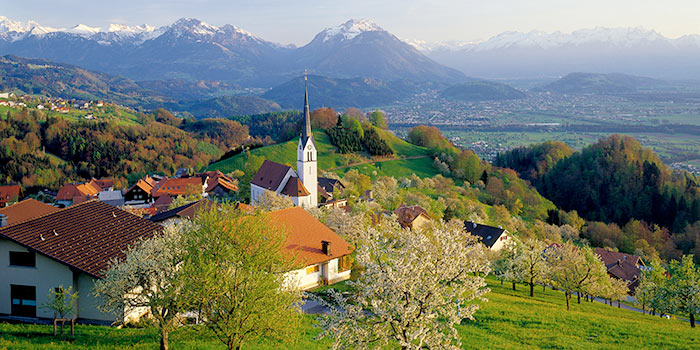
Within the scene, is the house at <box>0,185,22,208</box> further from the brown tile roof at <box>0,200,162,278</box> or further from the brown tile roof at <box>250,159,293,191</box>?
the brown tile roof at <box>0,200,162,278</box>

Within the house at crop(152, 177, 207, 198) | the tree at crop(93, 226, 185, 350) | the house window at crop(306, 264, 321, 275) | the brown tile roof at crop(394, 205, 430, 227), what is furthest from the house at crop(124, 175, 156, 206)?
the tree at crop(93, 226, 185, 350)

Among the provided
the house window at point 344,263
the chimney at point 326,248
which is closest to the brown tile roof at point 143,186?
the house window at point 344,263

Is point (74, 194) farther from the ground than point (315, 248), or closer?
closer

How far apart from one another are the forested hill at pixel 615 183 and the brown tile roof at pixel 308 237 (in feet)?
309

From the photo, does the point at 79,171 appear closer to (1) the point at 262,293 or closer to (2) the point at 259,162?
(2) the point at 259,162

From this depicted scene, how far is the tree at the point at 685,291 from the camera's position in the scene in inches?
1270

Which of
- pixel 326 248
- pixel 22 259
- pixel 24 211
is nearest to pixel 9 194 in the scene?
pixel 24 211

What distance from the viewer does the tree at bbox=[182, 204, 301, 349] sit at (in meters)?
16.3

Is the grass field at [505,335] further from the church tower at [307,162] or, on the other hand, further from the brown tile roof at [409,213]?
the church tower at [307,162]

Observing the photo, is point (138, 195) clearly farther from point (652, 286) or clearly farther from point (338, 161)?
point (652, 286)

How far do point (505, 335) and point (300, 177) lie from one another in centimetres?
4981

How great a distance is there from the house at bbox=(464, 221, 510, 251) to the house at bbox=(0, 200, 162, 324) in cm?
5195

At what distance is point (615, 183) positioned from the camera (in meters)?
134

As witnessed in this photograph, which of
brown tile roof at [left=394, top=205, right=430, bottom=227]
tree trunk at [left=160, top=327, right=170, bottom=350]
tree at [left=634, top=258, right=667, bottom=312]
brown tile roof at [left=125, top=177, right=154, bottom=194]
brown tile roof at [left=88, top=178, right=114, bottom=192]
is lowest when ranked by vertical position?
brown tile roof at [left=88, top=178, right=114, bottom=192]
